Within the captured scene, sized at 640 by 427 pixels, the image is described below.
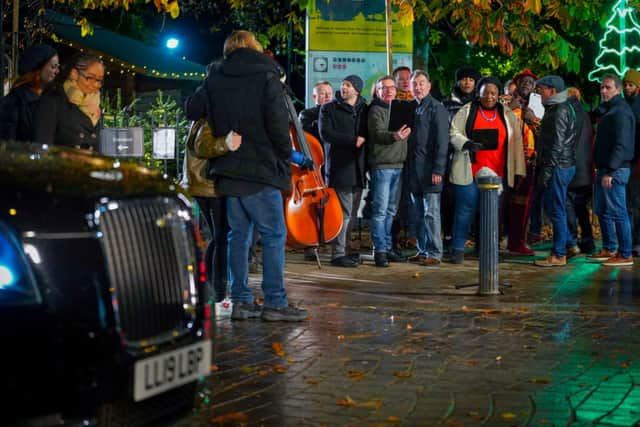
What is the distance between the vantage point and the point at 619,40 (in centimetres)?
2405

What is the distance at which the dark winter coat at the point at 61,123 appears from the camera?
27.0 feet

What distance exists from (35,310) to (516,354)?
4.27m

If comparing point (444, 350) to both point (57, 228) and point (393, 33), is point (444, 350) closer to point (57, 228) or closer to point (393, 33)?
point (57, 228)

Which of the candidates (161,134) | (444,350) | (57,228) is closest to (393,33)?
(161,134)

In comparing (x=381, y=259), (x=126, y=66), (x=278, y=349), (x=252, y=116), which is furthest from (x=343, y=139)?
(x=126, y=66)

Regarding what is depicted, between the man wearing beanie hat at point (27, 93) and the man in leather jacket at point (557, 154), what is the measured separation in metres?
6.21

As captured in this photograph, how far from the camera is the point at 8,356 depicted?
4.34 meters

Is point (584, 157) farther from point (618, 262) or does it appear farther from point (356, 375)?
point (356, 375)

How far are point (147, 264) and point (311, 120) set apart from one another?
31.2 ft

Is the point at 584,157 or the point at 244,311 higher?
the point at 584,157

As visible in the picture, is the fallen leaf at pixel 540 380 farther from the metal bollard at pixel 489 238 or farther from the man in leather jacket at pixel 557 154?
the man in leather jacket at pixel 557 154

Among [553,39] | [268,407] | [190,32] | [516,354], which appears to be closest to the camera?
[268,407]

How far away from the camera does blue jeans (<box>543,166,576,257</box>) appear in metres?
13.4

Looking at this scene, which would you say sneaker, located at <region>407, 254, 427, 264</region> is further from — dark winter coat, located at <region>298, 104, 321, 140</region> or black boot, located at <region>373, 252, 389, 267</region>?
dark winter coat, located at <region>298, 104, 321, 140</region>
